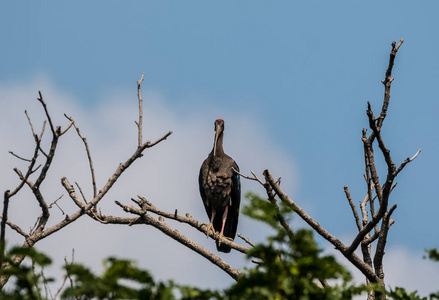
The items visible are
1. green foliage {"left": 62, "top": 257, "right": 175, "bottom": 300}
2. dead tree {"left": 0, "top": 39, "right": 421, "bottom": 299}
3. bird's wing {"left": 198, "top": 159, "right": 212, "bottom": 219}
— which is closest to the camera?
green foliage {"left": 62, "top": 257, "right": 175, "bottom": 300}

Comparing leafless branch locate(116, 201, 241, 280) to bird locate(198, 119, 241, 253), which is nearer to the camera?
leafless branch locate(116, 201, 241, 280)

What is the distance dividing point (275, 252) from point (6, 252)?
120 centimetres

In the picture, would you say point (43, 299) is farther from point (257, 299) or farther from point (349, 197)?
point (349, 197)

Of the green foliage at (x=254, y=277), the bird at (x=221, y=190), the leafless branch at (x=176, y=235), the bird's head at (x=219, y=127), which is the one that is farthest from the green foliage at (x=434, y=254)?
the bird's head at (x=219, y=127)

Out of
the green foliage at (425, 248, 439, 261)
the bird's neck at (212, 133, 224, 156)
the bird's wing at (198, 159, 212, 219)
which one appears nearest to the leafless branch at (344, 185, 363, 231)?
the bird's wing at (198, 159, 212, 219)

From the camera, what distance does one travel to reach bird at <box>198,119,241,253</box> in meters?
10.5

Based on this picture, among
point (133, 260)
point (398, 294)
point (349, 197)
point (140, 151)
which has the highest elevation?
point (349, 197)

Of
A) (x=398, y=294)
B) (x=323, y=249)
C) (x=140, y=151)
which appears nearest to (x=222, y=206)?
(x=140, y=151)

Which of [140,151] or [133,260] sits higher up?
[140,151]

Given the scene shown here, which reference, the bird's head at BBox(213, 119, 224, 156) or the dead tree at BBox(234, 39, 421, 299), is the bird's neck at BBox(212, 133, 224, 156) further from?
the dead tree at BBox(234, 39, 421, 299)

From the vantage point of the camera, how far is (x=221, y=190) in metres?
10.5

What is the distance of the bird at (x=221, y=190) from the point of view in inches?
413

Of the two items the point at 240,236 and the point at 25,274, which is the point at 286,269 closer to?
the point at 25,274

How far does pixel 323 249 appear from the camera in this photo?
2842mm
